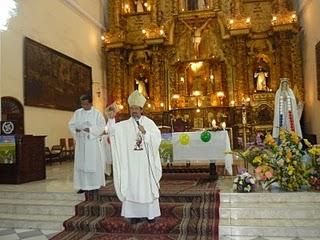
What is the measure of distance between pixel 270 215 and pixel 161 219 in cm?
157

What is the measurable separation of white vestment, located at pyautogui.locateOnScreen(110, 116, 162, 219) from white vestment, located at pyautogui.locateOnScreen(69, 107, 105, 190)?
1272mm

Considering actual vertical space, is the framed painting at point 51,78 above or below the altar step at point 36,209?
above

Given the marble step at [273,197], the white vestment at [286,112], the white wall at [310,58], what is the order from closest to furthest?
the marble step at [273,197]
the white vestment at [286,112]
the white wall at [310,58]

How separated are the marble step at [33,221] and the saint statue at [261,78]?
1178 cm

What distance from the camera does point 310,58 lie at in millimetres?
13922

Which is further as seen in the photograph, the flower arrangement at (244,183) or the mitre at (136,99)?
the flower arrangement at (244,183)

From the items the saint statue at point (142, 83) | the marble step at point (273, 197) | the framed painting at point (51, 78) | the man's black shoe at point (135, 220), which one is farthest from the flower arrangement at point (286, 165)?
the saint statue at point (142, 83)

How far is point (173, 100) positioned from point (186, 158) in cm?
847

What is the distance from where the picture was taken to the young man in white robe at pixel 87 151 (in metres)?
6.21

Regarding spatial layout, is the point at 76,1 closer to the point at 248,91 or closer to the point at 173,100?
the point at 173,100

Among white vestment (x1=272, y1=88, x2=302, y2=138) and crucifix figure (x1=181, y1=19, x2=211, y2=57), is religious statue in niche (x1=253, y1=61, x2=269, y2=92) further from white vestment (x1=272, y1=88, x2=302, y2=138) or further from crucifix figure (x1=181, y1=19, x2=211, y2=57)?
white vestment (x1=272, y1=88, x2=302, y2=138)

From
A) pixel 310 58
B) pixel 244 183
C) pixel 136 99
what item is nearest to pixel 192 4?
pixel 310 58

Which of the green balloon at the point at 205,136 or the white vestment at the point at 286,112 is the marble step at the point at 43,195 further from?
the white vestment at the point at 286,112

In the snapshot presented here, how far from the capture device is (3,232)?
5512 mm
